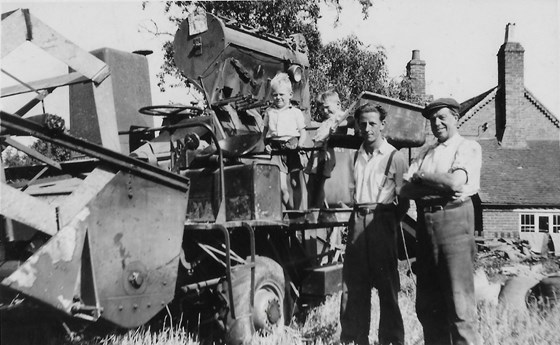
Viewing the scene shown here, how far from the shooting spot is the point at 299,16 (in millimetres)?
18344

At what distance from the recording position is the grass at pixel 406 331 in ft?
16.2

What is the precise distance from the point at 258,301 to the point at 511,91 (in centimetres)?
2442

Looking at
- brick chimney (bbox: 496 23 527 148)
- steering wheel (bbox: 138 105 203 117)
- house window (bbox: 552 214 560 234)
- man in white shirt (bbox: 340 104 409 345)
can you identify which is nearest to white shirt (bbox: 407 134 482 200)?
man in white shirt (bbox: 340 104 409 345)

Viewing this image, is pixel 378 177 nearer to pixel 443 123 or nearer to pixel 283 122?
pixel 443 123

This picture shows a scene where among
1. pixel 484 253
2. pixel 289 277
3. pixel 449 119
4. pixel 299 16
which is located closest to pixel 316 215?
pixel 289 277

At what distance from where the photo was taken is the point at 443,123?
4332 millimetres

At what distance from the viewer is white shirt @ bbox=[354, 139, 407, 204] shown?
15.1ft

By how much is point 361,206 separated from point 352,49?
1574 centimetres

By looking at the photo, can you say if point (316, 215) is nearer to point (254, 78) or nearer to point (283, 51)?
point (254, 78)

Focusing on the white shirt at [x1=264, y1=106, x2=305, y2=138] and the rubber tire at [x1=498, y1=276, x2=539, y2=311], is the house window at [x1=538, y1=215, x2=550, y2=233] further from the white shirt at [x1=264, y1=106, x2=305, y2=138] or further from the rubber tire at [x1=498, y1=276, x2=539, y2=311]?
the white shirt at [x1=264, y1=106, x2=305, y2=138]

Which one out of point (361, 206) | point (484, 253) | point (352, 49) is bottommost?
point (484, 253)

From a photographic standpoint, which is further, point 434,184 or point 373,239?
point 373,239

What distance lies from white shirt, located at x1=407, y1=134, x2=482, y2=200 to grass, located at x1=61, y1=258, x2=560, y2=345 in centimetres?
132

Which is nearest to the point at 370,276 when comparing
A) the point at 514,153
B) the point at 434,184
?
the point at 434,184
